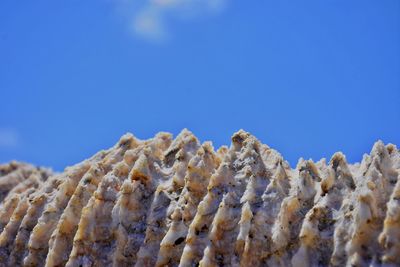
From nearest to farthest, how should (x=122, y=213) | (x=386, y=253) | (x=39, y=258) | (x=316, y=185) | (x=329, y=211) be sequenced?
(x=386, y=253)
(x=329, y=211)
(x=316, y=185)
(x=122, y=213)
(x=39, y=258)

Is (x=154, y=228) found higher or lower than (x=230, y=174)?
lower

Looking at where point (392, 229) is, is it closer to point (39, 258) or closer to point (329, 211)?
point (329, 211)

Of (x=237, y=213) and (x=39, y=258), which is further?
(x=39, y=258)

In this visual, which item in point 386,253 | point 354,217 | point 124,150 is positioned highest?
point 124,150

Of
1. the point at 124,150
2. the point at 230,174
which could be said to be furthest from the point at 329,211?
the point at 124,150

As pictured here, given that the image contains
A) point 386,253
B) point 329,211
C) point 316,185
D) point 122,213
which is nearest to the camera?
point 386,253

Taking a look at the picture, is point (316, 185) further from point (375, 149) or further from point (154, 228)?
point (154, 228)
